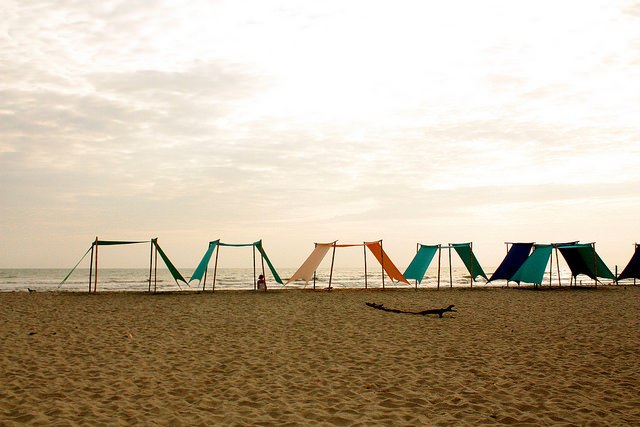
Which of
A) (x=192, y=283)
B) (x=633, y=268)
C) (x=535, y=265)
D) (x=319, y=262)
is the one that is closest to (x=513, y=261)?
(x=535, y=265)

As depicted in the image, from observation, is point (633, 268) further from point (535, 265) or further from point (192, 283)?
point (192, 283)

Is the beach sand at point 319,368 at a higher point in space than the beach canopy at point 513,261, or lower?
lower

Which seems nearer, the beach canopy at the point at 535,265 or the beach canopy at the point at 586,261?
the beach canopy at the point at 535,265

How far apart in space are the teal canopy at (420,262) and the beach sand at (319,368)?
9.17m

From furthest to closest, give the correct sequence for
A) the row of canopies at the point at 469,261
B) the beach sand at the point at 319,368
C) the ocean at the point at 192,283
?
the ocean at the point at 192,283 → the row of canopies at the point at 469,261 → the beach sand at the point at 319,368

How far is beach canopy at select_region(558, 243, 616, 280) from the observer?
2280 cm

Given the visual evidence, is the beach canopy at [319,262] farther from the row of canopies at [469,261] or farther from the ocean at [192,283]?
the ocean at [192,283]

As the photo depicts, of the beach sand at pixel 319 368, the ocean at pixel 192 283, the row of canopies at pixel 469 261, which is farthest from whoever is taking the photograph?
the ocean at pixel 192 283

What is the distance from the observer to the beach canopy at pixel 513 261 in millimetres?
22750

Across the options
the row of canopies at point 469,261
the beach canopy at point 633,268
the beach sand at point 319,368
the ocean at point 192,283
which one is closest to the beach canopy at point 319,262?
the row of canopies at point 469,261

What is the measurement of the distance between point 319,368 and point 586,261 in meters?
21.8

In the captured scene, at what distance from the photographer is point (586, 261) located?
932 inches

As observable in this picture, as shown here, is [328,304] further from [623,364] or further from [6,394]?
[6,394]

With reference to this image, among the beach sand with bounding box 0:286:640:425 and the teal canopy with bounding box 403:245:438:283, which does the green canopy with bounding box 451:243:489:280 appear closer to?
the teal canopy with bounding box 403:245:438:283
